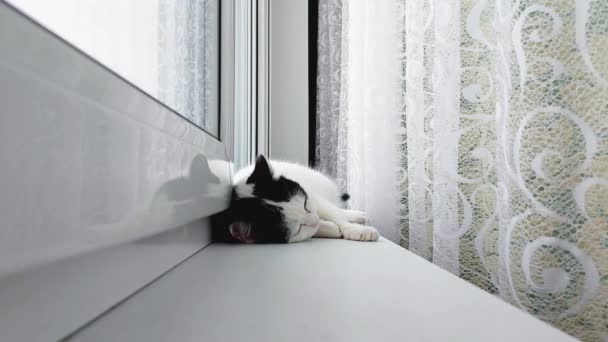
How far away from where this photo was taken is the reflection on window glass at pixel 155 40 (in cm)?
27

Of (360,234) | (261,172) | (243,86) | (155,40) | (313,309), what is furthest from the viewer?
(243,86)

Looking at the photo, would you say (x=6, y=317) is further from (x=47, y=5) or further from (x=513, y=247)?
(x=513, y=247)

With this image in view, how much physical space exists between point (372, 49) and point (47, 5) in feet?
3.68

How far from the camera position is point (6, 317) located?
0.66ft

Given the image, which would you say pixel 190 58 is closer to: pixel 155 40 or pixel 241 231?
A: pixel 155 40

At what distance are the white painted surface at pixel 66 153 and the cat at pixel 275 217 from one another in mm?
458

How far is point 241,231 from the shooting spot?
2.51 feet

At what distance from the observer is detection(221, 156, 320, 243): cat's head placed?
0.79 meters

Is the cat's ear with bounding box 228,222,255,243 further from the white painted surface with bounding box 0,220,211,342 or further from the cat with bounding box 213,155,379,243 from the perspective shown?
the white painted surface with bounding box 0,220,211,342

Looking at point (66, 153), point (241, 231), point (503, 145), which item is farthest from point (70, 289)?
point (503, 145)

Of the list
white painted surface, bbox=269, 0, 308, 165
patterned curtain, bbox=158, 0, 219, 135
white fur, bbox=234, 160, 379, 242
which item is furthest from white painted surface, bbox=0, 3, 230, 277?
white painted surface, bbox=269, 0, 308, 165

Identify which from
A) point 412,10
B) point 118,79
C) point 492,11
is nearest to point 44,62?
point 118,79

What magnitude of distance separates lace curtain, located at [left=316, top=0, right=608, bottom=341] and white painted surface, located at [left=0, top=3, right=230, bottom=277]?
53 cm

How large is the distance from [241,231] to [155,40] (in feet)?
1.43
